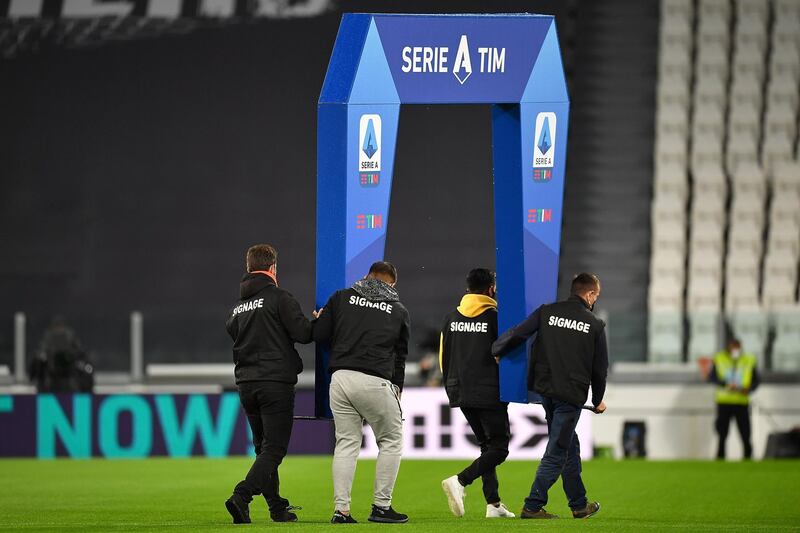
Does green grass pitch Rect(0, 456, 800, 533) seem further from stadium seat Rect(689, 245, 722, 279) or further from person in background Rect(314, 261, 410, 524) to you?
stadium seat Rect(689, 245, 722, 279)

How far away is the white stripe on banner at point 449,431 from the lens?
719 inches

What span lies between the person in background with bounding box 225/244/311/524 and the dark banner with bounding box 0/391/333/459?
884 cm

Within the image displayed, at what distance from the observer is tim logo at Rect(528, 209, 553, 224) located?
10.6 meters

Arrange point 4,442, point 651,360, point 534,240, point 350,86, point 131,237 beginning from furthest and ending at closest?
point 131,237 → point 651,360 → point 4,442 → point 534,240 → point 350,86

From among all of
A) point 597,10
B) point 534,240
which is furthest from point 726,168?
point 534,240

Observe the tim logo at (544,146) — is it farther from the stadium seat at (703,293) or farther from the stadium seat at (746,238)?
the stadium seat at (746,238)

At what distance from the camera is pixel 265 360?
929 cm

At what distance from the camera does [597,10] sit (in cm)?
2295

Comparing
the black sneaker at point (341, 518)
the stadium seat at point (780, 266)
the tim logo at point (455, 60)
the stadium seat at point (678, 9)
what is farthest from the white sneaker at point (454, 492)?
the stadium seat at point (678, 9)

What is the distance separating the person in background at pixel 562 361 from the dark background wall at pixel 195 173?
441 inches

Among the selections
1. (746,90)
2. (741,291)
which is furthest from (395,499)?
(746,90)

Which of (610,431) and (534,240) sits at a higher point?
(534,240)

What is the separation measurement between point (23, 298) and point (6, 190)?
5.32 feet

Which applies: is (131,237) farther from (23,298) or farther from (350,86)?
(350,86)
